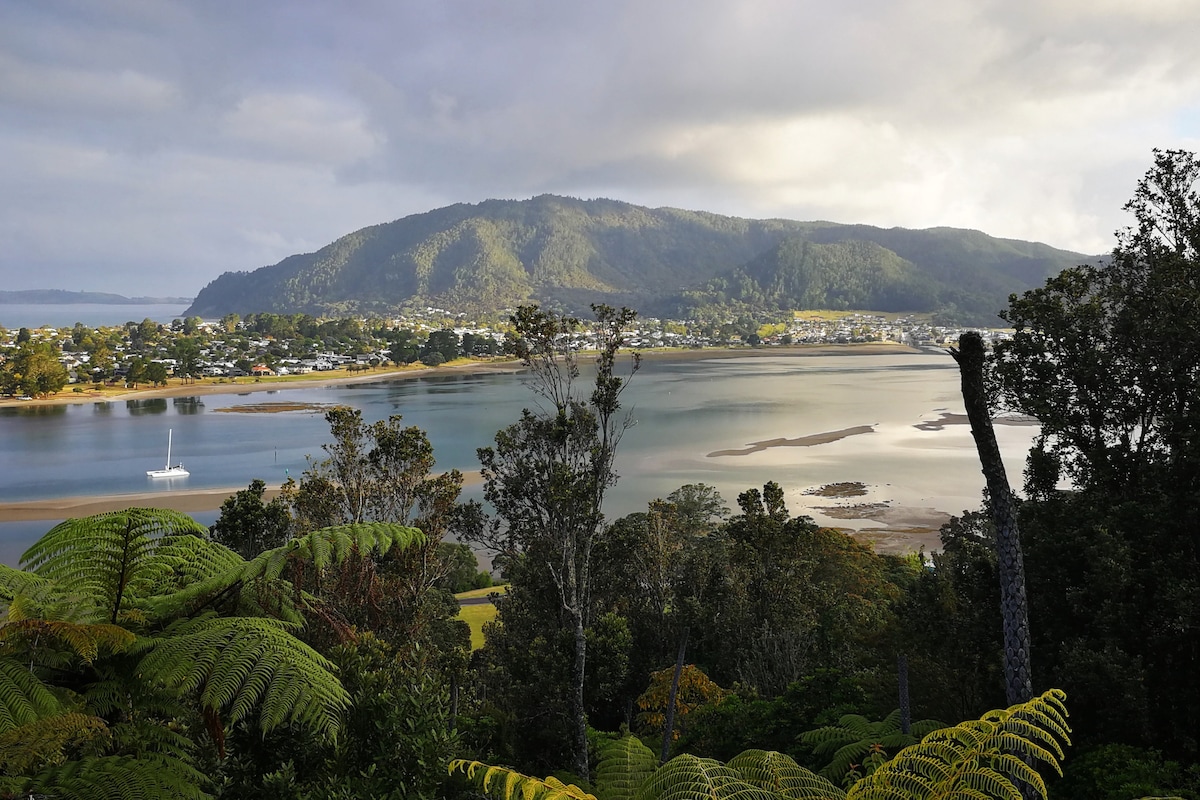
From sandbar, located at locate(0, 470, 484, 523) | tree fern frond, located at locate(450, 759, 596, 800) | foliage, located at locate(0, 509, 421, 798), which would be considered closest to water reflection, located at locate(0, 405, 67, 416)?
sandbar, located at locate(0, 470, 484, 523)

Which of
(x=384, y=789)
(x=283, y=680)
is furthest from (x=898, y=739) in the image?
(x=283, y=680)

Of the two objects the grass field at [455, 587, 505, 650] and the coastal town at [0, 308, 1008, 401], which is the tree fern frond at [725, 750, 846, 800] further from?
the coastal town at [0, 308, 1008, 401]

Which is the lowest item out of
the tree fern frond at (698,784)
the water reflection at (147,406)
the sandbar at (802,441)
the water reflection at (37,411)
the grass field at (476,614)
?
the grass field at (476,614)

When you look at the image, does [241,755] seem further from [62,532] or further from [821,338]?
[821,338]

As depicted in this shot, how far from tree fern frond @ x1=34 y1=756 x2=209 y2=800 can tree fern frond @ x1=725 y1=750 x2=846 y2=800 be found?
192cm

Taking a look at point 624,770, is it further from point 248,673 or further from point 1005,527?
point 1005,527

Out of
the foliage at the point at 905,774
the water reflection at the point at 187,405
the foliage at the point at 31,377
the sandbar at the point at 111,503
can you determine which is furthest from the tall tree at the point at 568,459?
the foliage at the point at 31,377

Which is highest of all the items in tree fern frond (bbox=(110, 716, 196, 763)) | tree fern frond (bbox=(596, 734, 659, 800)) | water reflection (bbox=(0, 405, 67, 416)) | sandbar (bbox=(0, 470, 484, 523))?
tree fern frond (bbox=(110, 716, 196, 763))

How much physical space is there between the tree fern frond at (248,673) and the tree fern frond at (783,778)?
158cm

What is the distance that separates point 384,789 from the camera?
2.75 metres

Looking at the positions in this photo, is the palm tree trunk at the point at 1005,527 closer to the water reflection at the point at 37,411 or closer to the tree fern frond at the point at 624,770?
the tree fern frond at the point at 624,770

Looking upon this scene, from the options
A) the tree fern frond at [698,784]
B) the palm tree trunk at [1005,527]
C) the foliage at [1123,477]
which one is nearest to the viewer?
the tree fern frond at [698,784]

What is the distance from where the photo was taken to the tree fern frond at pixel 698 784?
2459 mm

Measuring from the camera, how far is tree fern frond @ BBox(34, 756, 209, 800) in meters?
2.20
